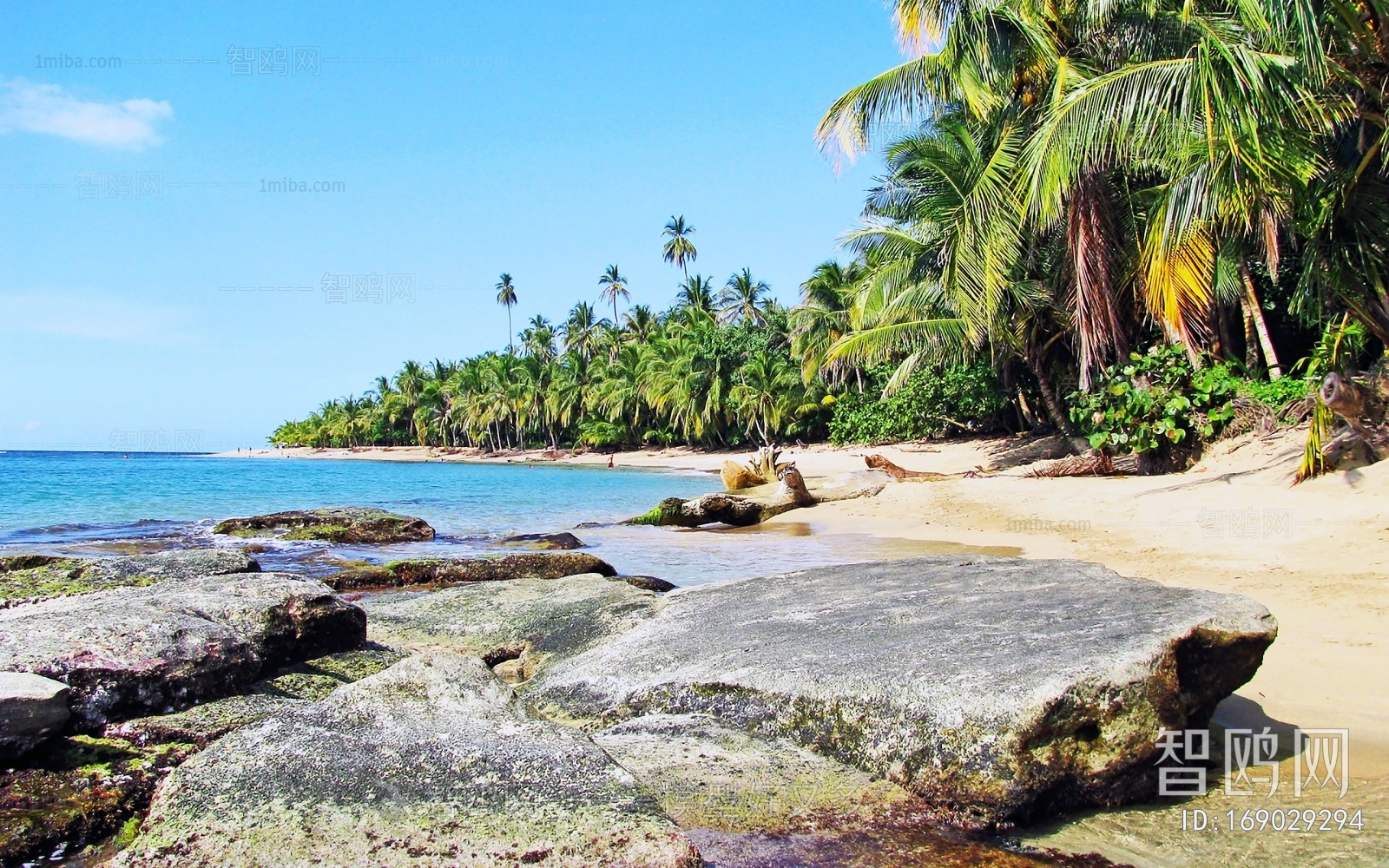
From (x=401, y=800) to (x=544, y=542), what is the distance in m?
10.6

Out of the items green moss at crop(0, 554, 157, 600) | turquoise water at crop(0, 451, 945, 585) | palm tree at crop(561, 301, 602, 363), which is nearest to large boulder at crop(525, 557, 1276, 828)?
green moss at crop(0, 554, 157, 600)

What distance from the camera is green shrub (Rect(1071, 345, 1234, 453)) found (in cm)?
1353

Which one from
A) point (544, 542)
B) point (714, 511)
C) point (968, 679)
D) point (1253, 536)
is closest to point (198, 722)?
point (968, 679)

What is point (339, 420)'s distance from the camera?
97.0m

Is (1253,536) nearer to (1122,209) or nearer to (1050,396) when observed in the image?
(1122,209)

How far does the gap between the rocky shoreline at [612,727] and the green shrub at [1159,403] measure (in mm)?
10359

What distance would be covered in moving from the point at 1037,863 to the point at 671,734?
1453 millimetres

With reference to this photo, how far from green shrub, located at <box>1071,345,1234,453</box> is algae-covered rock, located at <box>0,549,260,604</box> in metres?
13.0

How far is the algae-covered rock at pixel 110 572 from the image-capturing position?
6.79m

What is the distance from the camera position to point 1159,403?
13.9 metres

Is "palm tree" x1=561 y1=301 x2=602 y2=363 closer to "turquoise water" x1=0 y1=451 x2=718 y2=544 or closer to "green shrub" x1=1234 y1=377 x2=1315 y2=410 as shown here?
"turquoise water" x1=0 y1=451 x2=718 y2=544

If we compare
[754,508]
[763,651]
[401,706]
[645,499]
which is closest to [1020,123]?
[754,508]

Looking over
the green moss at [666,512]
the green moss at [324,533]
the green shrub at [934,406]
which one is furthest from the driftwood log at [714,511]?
the green shrub at [934,406]

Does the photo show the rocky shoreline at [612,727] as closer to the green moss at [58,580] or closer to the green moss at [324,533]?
the green moss at [58,580]
